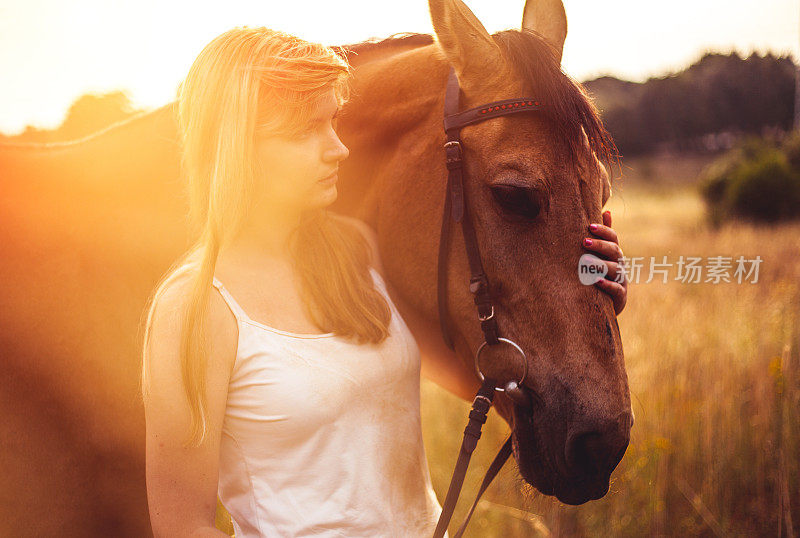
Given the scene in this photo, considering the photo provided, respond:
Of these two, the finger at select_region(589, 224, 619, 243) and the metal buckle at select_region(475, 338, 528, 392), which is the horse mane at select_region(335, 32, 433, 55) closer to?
the finger at select_region(589, 224, 619, 243)

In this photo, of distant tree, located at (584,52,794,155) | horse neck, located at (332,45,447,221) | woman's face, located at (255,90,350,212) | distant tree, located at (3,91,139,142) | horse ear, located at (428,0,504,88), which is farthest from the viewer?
distant tree, located at (584,52,794,155)

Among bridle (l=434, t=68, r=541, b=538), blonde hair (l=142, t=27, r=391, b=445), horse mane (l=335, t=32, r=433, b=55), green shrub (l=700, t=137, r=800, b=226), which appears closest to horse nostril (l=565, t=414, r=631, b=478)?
bridle (l=434, t=68, r=541, b=538)

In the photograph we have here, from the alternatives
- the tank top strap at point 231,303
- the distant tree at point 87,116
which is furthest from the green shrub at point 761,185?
the tank top strap at point 231,303

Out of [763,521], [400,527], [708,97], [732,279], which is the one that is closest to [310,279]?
[400,527]

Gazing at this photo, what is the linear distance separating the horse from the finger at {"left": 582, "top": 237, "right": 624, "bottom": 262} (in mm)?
34

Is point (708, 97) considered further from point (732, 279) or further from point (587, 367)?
point (587, 367)

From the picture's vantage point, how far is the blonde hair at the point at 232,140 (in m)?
1.25

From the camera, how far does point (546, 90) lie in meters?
1.61

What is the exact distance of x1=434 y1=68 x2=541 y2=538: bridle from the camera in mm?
1562

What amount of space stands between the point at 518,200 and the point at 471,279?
27 centimetres

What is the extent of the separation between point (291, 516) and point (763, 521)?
307 centimetres

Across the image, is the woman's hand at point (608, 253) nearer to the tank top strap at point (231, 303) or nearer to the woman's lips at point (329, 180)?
the woman's lips at point (329, 180)

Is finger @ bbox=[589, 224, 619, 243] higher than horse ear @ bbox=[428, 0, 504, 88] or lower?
lower

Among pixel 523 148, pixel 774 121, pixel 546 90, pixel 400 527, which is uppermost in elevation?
pixel 546 90
